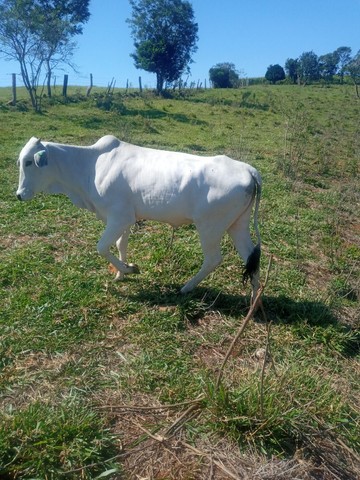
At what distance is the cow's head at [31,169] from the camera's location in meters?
5.14

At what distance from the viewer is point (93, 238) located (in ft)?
21.3

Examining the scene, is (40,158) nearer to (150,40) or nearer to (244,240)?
(244,240)

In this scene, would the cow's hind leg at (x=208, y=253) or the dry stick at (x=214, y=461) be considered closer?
the dry stick at (x=214, y=461)

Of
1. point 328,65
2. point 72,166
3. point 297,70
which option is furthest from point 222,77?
point 72,166

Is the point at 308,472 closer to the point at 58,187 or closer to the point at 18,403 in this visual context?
the point at 18,403

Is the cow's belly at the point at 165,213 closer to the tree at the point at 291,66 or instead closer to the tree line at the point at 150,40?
the tree line at the point at 150,40

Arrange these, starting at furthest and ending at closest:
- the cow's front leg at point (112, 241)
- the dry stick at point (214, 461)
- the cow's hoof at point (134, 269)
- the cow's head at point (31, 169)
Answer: the cow's hoof at point (134, 269)
the cow's head at point (31, 169)
the cow's front leg at point (112, 241)
the dry stick at point (214, 461)

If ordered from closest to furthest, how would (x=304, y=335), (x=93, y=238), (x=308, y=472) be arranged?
(x=308, y=472) < (x=304, y=335) < (x=93, y=238)

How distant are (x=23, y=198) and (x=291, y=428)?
3515 mm

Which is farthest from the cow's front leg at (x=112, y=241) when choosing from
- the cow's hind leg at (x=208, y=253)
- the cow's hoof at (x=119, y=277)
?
the cow's hind leg at (x=208, y=253)

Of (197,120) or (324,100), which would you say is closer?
(197,120)

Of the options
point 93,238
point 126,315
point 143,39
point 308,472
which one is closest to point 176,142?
point 93,238

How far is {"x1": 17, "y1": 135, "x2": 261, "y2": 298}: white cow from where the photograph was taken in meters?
4.71

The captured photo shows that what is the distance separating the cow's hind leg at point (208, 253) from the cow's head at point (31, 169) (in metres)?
1.77
